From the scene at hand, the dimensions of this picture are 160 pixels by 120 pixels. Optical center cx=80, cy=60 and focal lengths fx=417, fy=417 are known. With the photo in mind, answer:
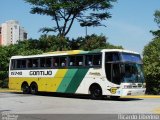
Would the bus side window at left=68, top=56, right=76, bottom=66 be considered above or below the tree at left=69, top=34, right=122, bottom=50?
below

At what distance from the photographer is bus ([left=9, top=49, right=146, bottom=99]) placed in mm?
23312

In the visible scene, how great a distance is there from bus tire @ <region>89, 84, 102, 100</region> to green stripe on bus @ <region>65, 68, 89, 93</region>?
973 millimetres

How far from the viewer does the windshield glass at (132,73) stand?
23133 mm

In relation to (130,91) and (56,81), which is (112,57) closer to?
(130,91)

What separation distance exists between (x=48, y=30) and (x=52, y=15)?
191 cm

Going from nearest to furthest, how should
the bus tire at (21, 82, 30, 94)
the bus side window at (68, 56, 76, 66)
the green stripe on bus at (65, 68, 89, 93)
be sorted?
1. the green stripe on bus at (65, 68, 89, 93)
2. the bus side window at (68, 56, 76, 66)
3. the bus tire at (21, 82, 30, 94)

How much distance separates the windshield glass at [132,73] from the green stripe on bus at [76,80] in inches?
107

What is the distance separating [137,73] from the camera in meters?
23.9

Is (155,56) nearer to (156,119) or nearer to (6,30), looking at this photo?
(156,119)

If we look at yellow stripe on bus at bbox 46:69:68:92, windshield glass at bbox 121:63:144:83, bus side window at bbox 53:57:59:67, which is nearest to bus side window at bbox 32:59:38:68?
yellow stripe on bus at bbox 46:69:68:92

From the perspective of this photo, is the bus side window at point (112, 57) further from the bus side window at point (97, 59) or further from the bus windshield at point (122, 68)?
the bus side window at point (97, 59)

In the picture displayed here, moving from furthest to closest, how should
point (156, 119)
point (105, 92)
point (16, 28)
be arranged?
1. point (16, 28)
2. point (105, 92)
3. point (156, 119)

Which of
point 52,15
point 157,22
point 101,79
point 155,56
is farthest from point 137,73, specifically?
point 157,22

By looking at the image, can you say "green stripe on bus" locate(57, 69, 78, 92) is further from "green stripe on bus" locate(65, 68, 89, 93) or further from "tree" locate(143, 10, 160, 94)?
"tree" locate(143, 10, 160, 94)
